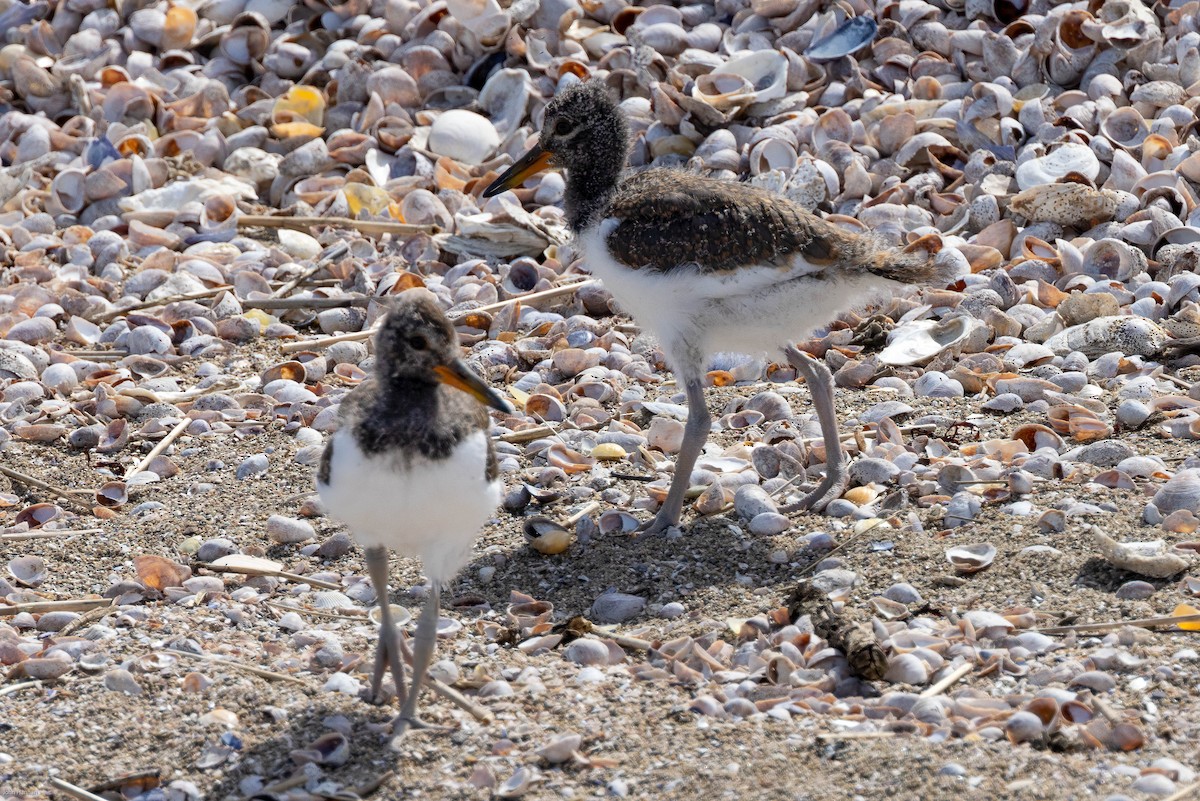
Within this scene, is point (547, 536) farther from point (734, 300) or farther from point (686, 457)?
point (734, 300)

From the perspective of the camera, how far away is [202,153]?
8.95m

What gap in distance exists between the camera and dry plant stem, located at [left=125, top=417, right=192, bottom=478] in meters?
6.02

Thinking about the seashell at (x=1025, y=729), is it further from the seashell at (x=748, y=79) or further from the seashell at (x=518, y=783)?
the seashell at (x=748, y=79)

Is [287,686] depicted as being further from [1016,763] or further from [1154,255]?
[1154,255]

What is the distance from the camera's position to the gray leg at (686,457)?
5348mm

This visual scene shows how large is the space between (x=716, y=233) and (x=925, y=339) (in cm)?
164

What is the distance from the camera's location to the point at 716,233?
5.32m

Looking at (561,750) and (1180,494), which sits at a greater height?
(1180,494)

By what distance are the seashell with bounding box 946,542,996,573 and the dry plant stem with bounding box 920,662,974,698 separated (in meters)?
0.62

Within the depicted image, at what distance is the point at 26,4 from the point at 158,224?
11.1ft

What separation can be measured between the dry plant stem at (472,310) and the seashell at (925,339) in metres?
1.73

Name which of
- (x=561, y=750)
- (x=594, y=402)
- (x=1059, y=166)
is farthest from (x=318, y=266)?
(x=561, y=750)

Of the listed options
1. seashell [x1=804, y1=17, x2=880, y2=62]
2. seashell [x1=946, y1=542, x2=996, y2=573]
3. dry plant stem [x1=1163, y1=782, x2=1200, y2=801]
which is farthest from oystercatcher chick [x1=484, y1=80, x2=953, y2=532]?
seashell [x1=804, y1=17, x2=880, y2=62]

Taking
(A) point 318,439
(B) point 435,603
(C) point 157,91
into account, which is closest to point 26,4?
(C) point 157,91
